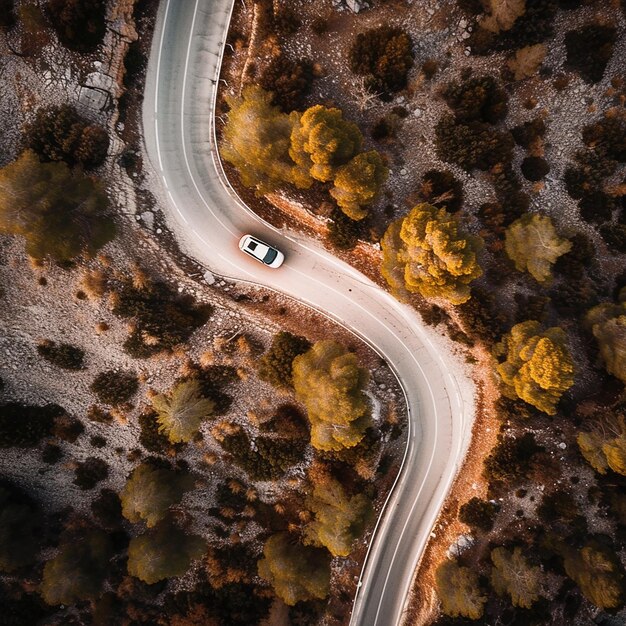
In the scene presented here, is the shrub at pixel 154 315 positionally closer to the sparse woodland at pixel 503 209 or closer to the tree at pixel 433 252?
the sparse woodland at pixel 503 209

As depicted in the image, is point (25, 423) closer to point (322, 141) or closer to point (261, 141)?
point (261, 141)

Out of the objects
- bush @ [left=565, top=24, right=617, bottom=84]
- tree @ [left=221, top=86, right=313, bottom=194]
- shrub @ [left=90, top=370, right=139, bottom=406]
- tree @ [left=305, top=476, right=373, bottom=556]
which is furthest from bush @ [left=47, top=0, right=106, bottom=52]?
tree @ [left=305, top=476, right=373, bottom=556]

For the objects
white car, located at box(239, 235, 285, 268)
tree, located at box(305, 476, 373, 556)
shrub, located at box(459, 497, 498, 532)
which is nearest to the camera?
tree, located at box(305, 476, 373, 556)

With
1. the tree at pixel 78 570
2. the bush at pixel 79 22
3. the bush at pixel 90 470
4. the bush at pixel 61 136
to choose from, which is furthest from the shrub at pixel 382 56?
the tree at pixel 78 570

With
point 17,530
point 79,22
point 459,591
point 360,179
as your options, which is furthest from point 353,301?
point 17,530

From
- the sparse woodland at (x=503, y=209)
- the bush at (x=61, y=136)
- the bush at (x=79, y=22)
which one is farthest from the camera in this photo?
the sparse woodland at (x=503, y=209)

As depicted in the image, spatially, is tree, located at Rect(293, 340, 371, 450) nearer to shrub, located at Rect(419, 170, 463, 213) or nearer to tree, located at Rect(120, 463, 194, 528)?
tree, located at Rect(120, 463, 194, 528)
